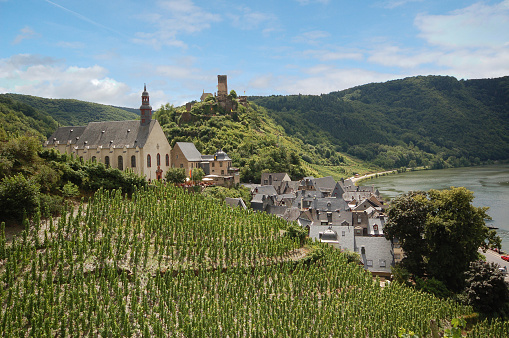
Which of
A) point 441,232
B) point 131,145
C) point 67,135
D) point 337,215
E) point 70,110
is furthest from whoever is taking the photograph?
point 70,110

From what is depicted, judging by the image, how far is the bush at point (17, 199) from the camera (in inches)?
930

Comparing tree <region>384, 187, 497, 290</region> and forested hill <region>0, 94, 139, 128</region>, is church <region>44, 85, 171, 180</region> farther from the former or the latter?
forested hill <region>0, 94, 139, 128</region>

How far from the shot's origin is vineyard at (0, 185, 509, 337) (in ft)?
64.0

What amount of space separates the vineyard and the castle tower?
99.1 meters

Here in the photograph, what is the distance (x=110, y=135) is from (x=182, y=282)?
124ft

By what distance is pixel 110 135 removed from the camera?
56688 millimetres

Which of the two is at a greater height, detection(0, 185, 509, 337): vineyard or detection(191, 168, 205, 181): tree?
detection(191, 168, 205, 181): tree

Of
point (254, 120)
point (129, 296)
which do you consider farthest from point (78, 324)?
point (254, 120)

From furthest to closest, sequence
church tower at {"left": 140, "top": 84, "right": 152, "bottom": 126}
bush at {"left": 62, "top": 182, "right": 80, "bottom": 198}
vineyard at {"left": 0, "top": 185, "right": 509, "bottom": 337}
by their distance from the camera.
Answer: church tower at {"left": 140, "top": 84, "right": 152, "bottom": 126}
bush at {"left": 62, "top": 182, "right": 80, "bottom": 198}
vineyard at {"left": 0, "top": 185, "right": 509, "bottom": 337}

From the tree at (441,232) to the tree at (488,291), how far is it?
4154 mm

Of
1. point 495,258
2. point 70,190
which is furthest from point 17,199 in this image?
point 495,258

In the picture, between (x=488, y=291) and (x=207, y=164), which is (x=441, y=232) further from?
(x=207, y=164)

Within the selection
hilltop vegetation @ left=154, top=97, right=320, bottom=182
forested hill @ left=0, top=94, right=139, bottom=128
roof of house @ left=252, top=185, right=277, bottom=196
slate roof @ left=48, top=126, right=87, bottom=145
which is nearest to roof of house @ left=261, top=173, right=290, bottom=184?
hilltop vegetation @ left=154, top=97, right=320, bottom=182

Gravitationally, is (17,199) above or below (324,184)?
above
